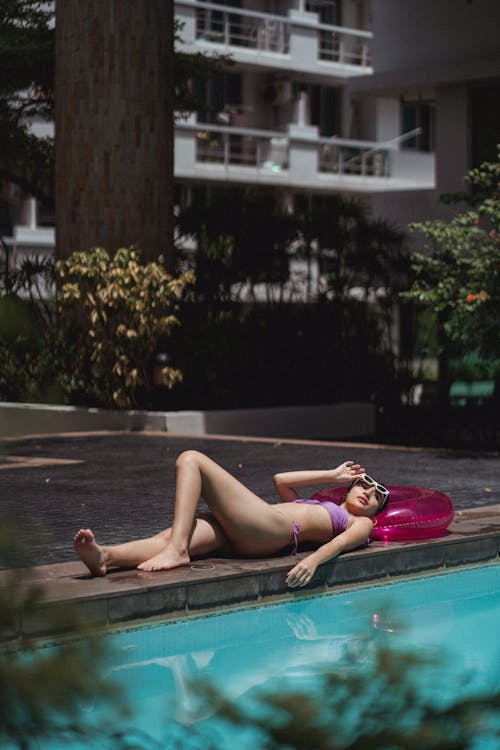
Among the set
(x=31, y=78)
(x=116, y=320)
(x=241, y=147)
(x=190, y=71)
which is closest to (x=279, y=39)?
(x=241, y=147)

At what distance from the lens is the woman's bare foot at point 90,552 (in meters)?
6.91

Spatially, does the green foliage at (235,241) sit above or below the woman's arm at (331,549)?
above

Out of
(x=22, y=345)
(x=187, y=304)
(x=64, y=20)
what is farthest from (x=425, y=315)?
(x=22, y=345)

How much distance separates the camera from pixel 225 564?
761 cm

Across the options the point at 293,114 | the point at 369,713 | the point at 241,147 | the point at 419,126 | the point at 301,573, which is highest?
the point at 293,114

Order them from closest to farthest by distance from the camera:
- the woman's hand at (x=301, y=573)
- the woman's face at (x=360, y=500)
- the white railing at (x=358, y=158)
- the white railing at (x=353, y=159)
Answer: the woman's hand at (x=301, y=573) < the woman's face at (x=360, y=500) < the white railing at (x=353, y=159) < the white railing at (x=358, y=158)

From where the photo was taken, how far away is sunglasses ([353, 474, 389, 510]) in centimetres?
821

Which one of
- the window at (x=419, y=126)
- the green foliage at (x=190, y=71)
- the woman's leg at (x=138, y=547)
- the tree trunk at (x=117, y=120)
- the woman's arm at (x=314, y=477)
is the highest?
the window at (x=419, y=126)

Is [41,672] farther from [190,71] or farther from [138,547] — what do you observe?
[190,71]

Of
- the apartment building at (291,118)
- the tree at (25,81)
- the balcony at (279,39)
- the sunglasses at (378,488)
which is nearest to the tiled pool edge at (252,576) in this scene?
the sunglasses at (378,488)

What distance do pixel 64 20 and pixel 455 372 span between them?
7.00 meters

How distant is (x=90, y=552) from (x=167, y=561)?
51cm

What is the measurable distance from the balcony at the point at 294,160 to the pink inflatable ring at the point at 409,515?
107 feet

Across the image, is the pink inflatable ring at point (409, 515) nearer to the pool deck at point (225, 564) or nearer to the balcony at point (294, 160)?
the pool deck at point (225, 564)
